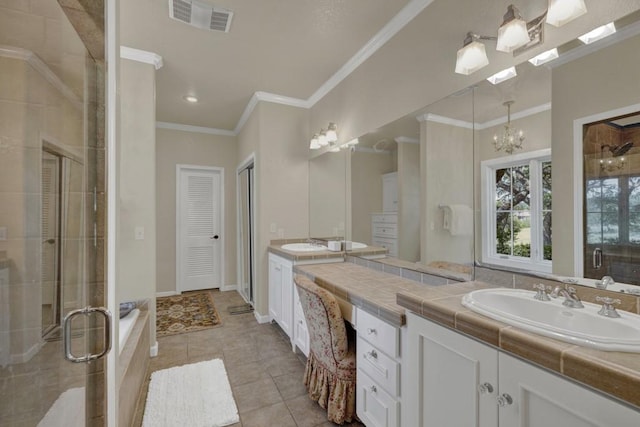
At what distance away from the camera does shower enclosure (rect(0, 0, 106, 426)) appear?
36.8 inches

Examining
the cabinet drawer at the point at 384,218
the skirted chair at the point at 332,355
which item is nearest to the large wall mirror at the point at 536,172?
the cabinet drawer at the point at 384,218

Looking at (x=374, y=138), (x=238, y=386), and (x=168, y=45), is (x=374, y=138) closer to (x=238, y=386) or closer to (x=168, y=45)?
(x=168, y=45)

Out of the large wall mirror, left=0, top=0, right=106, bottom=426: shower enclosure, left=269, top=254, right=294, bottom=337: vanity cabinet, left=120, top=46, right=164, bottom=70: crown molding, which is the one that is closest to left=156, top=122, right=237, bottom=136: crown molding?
left=120, top=46, right=164, bottom=70: crown molding

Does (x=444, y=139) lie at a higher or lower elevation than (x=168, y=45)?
lower

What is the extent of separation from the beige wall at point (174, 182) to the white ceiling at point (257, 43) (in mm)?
1082

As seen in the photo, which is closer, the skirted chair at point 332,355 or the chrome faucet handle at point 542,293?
the chrome faucet handle at point 542,293

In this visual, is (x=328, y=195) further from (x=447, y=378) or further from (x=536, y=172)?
(x=447, y=378)

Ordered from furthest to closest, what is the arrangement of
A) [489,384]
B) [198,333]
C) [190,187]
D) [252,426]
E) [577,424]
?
[190,187], [198,333], [252,426], [489,384], [577,424]

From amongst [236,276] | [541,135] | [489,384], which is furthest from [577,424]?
[236,276]

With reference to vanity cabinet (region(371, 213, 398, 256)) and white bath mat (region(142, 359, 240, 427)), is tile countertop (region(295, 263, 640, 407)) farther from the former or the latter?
white bath mat (region(142, 359, 240, 427))

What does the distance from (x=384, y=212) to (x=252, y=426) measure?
1.71m

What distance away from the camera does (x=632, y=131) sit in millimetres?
971

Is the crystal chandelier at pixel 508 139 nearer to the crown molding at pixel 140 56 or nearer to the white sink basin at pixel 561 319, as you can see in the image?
the white sink basin at pixel 561 319

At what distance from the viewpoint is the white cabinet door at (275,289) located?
2.92m
